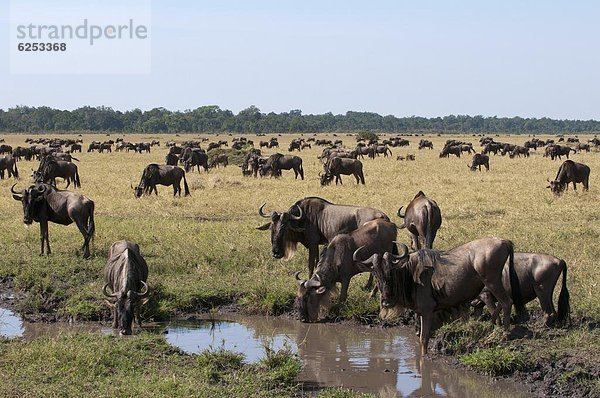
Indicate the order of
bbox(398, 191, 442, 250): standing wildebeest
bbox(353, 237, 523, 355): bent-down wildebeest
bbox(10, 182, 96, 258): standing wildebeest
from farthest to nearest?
1. bbox(10, 182, 96, 258): standing wildebeest
2. bbox(398, 191, 442, 250): standing wildebeest
3. bbox(353, 237, 523, 355): bent-down wildebeest

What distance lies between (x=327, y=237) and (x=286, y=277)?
79 cm

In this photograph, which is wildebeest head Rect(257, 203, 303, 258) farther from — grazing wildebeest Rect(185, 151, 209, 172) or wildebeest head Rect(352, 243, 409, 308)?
grazing wildebeest Rect(185, 151, 209, 172)

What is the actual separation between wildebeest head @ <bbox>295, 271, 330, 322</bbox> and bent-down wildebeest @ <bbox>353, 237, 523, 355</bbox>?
41.1 inches

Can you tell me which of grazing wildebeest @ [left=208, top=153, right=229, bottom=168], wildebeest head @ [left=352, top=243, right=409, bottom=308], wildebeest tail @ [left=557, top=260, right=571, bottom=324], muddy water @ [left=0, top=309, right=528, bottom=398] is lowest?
muddy water @ [left=0, top=309, right=528, bottom=398]

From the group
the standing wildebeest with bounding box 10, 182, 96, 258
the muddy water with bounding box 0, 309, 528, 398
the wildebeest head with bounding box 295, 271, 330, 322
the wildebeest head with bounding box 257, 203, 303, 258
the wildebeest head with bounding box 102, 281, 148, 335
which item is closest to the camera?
the muddy water with bounding box 0, 309, 528, 398

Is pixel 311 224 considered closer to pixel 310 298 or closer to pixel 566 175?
pixel 310 298

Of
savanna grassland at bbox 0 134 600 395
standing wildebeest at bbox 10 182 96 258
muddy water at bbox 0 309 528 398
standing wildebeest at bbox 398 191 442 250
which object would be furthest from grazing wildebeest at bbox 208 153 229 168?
muddy water at bbox 0 309 528 398

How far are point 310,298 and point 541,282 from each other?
2589 mm

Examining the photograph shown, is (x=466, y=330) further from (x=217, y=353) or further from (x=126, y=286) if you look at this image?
(x=126, y=286)

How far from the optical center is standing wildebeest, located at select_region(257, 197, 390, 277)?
1062 cm

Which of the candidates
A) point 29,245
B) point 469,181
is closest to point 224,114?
point 469,181

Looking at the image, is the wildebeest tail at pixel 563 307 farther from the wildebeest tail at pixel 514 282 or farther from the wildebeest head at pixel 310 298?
the wildebeest head at pixel 310 298

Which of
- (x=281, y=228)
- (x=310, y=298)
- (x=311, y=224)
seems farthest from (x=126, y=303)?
(x=311, y=224)

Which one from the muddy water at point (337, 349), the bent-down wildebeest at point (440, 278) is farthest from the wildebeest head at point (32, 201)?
the bent-down wildebeest at point (440, 278)
